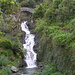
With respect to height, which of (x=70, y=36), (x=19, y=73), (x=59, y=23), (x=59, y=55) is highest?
(x=59, y=23)

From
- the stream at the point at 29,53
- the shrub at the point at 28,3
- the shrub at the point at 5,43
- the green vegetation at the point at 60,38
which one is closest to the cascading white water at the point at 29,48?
the stream at the point at 29,53

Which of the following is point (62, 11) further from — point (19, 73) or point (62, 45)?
point (19, 73)

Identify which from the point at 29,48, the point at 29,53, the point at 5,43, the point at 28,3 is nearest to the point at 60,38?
the point at 5,43

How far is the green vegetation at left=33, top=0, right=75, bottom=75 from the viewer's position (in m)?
11.9

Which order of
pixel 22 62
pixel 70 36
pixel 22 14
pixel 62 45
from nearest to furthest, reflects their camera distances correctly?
pixel 70 36, pixel 62 45, pixel 22 62, pixel 22 14

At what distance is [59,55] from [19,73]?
4665mm

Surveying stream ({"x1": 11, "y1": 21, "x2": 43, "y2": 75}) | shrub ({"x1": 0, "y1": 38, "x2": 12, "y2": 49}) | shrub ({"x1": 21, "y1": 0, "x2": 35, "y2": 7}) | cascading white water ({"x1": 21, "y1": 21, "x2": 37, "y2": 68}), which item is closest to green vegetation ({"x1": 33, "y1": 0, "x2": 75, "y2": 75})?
stream ({"x1": 11, "y1": 21, "x2": 43, "y2": 75})

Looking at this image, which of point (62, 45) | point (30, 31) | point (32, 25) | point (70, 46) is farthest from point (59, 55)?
point (32, 25)

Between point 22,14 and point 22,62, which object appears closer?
point 22,62

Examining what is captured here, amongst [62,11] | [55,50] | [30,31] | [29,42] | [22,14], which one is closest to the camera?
[55,50]

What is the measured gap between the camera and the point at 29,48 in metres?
23.4

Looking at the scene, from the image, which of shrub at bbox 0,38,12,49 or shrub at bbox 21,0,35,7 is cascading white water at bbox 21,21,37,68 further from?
shrub at bbox 21,0,35,7

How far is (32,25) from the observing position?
3011 cm

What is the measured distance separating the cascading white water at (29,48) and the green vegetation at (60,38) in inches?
62.3
